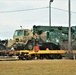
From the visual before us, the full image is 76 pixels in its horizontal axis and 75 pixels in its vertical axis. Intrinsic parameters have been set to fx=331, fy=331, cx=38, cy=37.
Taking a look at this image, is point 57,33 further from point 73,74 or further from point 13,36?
point 73,74

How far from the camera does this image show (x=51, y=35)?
41125 millimetres

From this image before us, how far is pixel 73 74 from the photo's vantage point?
17.3 m

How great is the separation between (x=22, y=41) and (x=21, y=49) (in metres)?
1.18

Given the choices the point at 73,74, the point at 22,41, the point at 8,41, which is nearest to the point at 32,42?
the point at 22,41

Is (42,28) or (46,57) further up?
(42,28)

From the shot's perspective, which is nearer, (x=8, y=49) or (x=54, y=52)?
(x=54, y=52)

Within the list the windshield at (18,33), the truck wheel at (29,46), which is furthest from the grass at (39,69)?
the windshield at (18,33)

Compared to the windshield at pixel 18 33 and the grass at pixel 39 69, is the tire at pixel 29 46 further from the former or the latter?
the grass at pixel 39 69

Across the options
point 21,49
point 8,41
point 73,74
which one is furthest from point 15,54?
point 73,74

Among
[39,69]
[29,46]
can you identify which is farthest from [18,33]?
[39,69]

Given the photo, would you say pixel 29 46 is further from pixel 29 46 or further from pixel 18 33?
pixel 18 33

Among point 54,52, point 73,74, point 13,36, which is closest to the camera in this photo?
point 73,74

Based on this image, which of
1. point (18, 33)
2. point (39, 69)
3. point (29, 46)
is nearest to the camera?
point (39, 69)

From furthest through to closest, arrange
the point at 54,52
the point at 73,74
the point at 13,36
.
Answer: the point at 13,36, the point at 54,52, the point at 73,74
